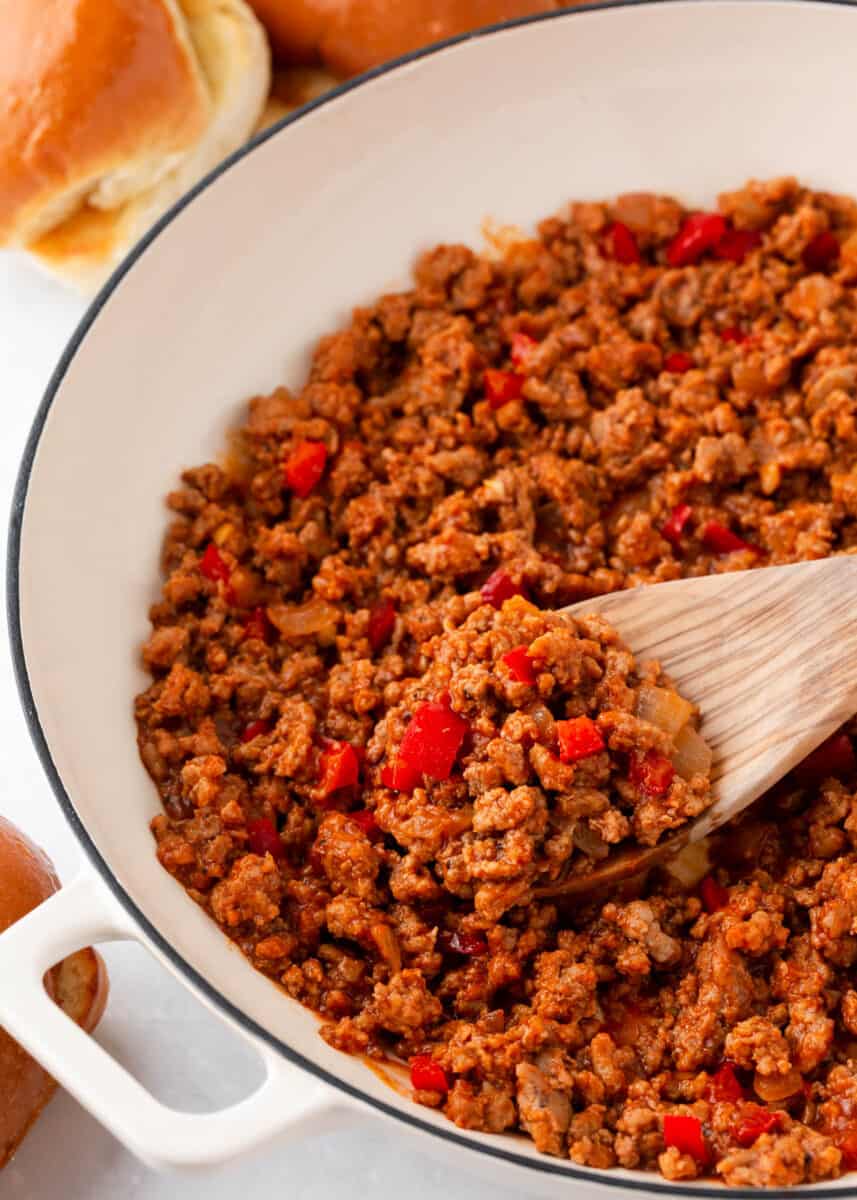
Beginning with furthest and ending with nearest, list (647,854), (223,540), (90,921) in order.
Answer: (223,540)
(647,854)
(90,921)

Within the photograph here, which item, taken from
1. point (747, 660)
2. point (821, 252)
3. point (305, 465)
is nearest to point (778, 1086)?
point (747, 660)

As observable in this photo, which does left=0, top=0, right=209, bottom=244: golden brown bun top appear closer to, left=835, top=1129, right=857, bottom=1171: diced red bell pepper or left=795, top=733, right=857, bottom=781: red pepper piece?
left=795, top=733, right=857, bottom=781: red pepper piece

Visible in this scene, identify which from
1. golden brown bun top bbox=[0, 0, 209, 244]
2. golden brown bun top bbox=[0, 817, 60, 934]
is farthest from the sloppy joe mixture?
golden brown bun top bbox=[0, 0, 209, 244]

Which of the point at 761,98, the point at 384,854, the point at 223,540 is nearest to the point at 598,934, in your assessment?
the point at 384,854

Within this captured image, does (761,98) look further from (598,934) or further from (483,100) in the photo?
(598,934)

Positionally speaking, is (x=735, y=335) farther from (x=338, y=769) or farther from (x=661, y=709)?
(x=338, y=769)

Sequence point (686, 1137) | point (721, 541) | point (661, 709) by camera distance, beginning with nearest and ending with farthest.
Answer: point (686, 1137), point (661, 709), point (721, 541)

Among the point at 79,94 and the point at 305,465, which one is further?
the point at 79,94
